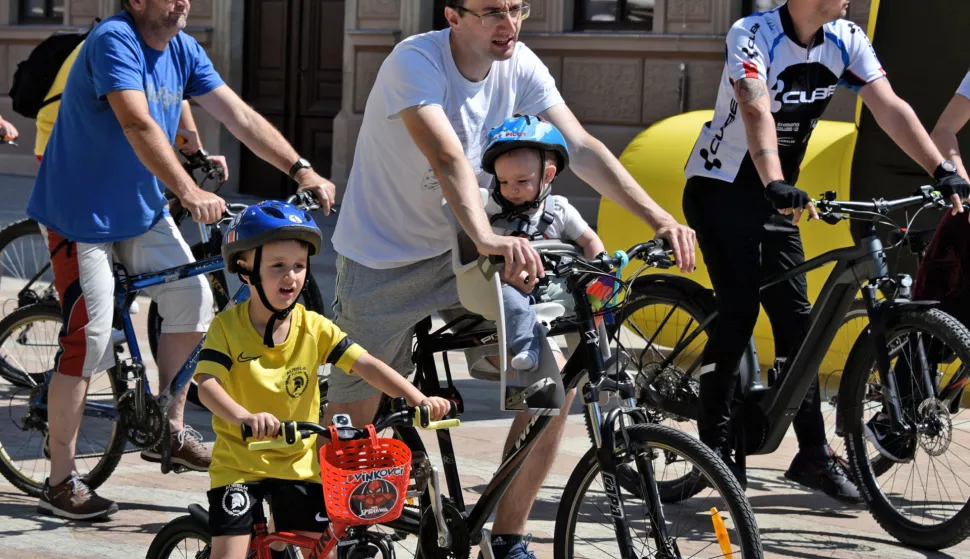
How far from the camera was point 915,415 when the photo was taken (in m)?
5.29

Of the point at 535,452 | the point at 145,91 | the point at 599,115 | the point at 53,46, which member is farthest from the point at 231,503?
the point at 599,115

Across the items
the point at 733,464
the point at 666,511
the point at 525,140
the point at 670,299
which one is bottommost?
the point at 733,464

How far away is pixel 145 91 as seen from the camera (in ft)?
17.3

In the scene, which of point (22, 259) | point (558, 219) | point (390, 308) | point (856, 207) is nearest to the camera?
point (558, 219)

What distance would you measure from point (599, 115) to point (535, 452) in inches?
432

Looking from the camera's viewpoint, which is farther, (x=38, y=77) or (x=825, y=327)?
(x=38, y=77)

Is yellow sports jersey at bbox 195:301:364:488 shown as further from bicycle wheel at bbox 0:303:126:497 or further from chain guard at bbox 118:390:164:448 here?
bicycle wheel at bbox 0:303:126:497

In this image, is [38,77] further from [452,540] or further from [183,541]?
[452,540]

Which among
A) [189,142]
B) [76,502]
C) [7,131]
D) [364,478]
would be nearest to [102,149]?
[7,131]

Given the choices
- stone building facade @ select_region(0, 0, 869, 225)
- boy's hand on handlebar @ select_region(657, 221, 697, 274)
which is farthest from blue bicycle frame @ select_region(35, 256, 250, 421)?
stone building facade @ select_region(0, 0, 869, 225)

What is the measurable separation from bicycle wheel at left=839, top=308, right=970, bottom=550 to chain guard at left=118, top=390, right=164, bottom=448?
2327mm

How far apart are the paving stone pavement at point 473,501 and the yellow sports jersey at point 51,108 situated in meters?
1.23

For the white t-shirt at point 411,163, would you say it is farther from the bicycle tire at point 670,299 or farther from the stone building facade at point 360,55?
the stone building facade at point 360,55

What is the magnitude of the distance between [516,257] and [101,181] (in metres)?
2.05
